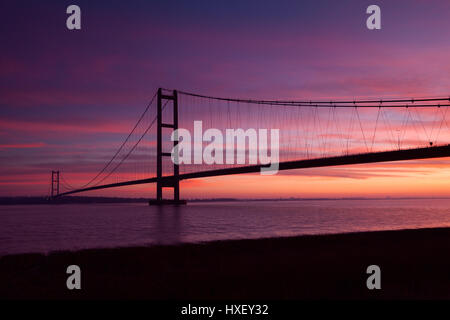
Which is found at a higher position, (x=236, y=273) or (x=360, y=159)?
(x=360, y=159)

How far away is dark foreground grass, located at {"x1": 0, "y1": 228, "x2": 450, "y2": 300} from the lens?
26.6ft

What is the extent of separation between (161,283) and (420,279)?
564 centimetres

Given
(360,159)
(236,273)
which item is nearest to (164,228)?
(360,159)

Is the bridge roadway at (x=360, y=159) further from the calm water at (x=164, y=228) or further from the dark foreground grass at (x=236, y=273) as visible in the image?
the dark foreground grass at (x=236, y=273)

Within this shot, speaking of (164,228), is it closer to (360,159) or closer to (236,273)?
(360,159)

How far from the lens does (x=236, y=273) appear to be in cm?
1003

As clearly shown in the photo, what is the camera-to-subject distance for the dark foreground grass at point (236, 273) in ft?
26.6

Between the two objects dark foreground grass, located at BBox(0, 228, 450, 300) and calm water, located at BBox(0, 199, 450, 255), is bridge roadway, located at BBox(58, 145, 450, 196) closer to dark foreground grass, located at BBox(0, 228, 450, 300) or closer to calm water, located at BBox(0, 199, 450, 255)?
calm water, located at BBox(0, 199, 450, 255)

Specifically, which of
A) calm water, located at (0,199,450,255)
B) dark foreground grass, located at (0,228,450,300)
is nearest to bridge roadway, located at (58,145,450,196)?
calm water, located at (0,199,450,255)

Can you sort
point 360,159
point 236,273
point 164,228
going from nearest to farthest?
point 236,273
point 164,228
point 360,159

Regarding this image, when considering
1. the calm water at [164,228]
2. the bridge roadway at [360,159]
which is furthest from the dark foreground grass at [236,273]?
the bridge roadway at [360,159]

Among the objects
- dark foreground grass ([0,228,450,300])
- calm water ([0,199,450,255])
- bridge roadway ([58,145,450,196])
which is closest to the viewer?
dark foreground grass ([0,228,450,300])

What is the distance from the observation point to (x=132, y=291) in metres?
8.39
